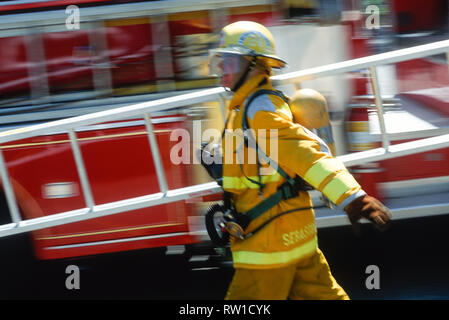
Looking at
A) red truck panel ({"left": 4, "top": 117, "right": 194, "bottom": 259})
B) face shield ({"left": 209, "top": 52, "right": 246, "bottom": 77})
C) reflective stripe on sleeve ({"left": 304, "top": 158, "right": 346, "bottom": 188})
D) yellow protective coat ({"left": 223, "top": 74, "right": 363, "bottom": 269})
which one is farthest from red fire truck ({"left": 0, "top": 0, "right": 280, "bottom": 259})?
reflective stripe on sleeve ({"left": 304, "top": 158, "right": 346, "bottom": 188})

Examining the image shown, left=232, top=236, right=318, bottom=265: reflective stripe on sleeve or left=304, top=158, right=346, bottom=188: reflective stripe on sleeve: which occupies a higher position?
left=304, top=158, right=346, bottom=188: reflective stripe on sleeve

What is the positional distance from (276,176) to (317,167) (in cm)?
23

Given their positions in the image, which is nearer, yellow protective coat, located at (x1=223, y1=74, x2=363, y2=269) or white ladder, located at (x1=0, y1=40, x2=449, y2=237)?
yellow protective coat, located at (x1=223, y1=74, x2=363, y2=269)

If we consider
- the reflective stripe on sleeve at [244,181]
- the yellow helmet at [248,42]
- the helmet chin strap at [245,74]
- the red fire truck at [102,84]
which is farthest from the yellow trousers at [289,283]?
the red fire truck at [102,84]

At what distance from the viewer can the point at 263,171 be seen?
2.69 m

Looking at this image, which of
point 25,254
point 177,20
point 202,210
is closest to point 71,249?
point 25,254

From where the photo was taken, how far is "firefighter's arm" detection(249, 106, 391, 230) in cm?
250

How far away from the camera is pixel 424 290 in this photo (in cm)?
441

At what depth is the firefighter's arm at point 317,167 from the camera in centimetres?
250

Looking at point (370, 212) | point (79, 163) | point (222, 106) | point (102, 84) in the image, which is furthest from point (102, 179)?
point (370, 212)

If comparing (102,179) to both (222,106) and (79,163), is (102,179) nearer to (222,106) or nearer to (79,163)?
(79,163)

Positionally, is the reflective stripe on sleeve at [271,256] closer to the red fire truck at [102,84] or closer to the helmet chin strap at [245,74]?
the helmet chin strap at [245,74]

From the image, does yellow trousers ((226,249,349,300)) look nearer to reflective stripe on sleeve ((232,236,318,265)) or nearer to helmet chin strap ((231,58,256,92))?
reflective stripe on sleeve ((232,236,318,265))
